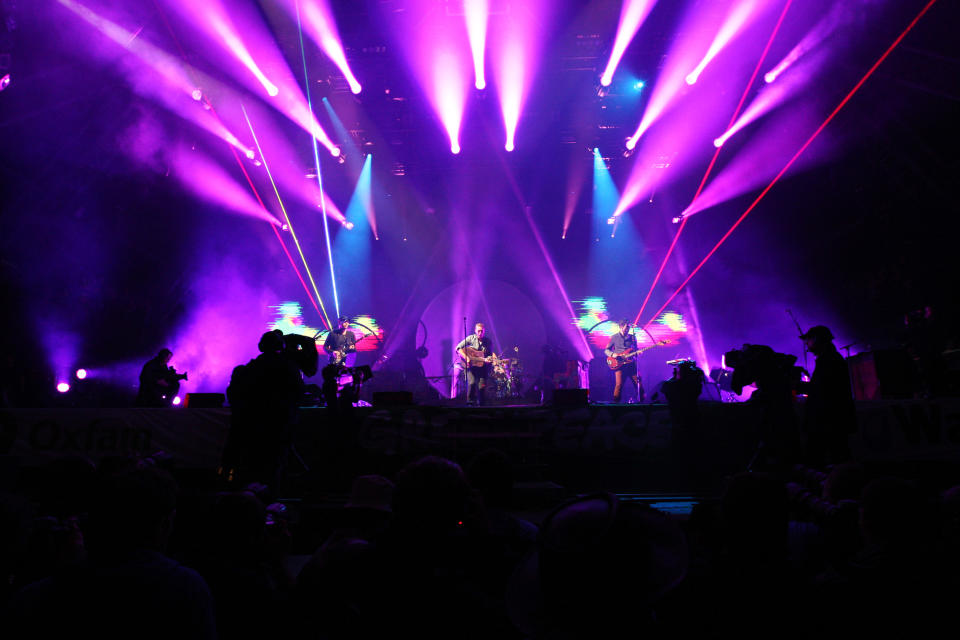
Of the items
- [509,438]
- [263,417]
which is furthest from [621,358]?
[263,417]

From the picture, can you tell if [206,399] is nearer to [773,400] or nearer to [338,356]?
[338,356]

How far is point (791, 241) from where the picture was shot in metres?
14.5

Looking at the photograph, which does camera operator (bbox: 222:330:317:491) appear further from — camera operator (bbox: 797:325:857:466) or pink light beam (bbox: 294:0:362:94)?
pink light beam (bbox: 294:0:362:94)

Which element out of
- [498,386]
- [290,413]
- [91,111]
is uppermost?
[91,111]

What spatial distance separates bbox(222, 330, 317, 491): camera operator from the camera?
5176mm

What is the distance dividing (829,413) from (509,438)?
3.86 metres

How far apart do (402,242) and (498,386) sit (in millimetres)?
7118

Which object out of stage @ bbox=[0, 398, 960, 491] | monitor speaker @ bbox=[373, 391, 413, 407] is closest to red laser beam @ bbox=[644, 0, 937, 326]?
stage @ bbox=[0, 398, 960, 491]

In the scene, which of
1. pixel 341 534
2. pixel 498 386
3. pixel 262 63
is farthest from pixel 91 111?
pixel 341 534

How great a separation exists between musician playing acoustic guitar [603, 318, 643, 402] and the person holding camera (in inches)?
397

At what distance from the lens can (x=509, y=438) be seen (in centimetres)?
729

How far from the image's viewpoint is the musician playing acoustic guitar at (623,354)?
1337 centimetres

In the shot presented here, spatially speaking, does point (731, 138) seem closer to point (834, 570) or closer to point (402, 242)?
point (402, 242)

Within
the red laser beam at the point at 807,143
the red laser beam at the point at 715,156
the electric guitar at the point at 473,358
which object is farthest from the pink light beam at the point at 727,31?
the electric guitar at the point at 473,358
